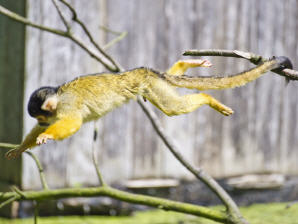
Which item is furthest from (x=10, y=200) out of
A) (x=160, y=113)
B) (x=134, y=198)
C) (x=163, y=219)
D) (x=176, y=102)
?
(x=160, y=113)

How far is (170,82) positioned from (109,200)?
2.06 m

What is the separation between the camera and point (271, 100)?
536 centimetres

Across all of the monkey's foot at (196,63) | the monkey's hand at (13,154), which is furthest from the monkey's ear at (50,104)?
the monkey's foot at (196,63)

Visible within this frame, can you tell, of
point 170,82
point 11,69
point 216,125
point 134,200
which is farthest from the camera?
point 216,125

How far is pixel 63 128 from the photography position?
2.87 metres

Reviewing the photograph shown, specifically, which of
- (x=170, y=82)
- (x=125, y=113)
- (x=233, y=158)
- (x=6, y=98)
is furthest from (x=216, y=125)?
(x=170, y=82)

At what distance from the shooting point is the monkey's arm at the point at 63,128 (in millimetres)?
2773

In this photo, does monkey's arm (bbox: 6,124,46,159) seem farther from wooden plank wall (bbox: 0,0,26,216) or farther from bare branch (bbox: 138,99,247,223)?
wooden plank wall (bbox: 0,0,26,216)

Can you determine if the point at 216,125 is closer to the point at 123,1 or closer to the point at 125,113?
the point at 125,113

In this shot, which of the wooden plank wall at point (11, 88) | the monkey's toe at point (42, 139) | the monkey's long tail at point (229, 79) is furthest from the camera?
the wooden plank wall at point (11, 88)

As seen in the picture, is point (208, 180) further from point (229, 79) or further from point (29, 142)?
point (29, 142)

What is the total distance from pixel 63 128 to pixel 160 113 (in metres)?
2.00

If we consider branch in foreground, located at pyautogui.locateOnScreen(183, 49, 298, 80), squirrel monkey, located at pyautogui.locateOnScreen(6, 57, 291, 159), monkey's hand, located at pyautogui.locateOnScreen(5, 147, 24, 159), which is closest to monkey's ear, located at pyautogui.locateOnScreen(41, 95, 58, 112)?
squirrel monkey, located at pyautogui.locateOnScreen(6, 57, 291, 159)

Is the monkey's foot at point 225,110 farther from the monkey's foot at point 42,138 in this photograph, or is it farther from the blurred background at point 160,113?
the blurred background at point 160,113
